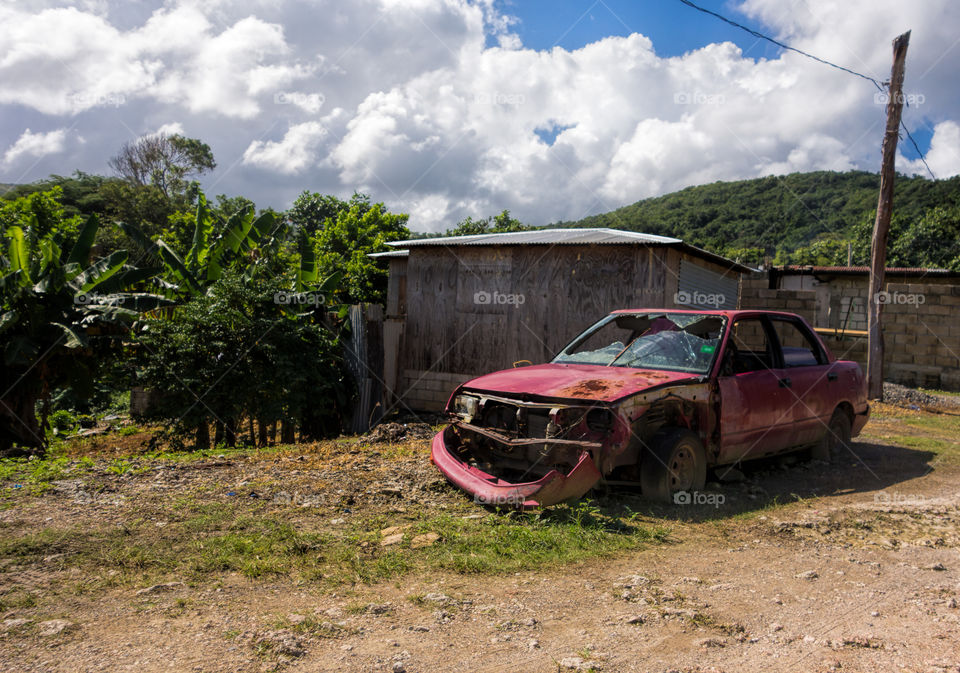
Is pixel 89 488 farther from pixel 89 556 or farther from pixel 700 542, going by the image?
pixel 700 542

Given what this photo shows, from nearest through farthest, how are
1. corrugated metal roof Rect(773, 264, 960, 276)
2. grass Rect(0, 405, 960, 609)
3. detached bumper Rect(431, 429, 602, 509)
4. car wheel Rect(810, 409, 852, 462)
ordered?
grass Rect(0, 405, 960, 609) → detached bumper Rect(431, 429, 602, 509) → car wheel Rect(810, 409, 852, 462) → corrugated metal roof Rect(773, 264, 960, 276)

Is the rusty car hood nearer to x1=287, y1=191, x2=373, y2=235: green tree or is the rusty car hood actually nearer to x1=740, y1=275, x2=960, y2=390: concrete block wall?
x1=740, y1=275, x2=960, y2=390: concrete block wall

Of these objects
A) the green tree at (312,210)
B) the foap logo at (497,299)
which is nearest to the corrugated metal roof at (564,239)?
the foap logo at (497,299)

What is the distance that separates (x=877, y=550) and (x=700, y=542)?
1.21m

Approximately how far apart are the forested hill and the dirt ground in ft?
134

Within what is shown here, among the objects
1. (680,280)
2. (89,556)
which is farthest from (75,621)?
(680,280)

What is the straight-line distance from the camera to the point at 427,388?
12.2m

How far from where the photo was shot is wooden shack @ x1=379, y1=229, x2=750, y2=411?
10.7m

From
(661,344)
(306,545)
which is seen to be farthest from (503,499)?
(661,344)

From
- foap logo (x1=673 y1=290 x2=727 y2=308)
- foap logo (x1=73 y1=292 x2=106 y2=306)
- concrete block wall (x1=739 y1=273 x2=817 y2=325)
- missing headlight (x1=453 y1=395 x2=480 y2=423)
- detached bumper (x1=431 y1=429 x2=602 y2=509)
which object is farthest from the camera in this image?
concrete block wall (x1=739 y1=273 x2=817 y2=325)

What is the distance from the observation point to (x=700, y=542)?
471cm

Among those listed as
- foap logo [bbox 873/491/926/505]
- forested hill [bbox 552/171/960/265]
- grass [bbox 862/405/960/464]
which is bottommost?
foap logo [bbox 873/491/926/505]

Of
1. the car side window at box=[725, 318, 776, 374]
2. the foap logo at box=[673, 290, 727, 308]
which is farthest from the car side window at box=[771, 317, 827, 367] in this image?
the foap logo at box=[673, 290, 727, 308]

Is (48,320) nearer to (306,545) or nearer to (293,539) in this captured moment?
(293,539)
